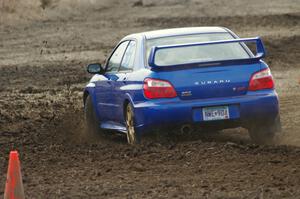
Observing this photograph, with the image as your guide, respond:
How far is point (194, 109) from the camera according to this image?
40.3ft

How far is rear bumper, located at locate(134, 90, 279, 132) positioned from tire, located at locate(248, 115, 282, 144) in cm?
36

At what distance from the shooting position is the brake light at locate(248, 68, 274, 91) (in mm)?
12469

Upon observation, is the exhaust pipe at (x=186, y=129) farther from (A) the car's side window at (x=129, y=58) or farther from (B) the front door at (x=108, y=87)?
(B) the front door at (x=108, y=87)

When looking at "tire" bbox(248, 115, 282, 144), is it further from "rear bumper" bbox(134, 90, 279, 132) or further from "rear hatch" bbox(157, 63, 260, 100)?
"rear hatch" bbox(157, 63, 260, 100)

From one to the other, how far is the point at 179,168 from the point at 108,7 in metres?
38.3

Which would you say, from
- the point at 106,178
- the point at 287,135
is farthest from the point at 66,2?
the point at 106,178

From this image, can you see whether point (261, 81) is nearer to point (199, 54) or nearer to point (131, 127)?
point (199, 54)

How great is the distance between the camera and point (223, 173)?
10258 millimetres

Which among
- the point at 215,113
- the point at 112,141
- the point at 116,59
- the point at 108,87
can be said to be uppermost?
the point at 116,59

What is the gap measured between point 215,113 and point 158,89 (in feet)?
2.33

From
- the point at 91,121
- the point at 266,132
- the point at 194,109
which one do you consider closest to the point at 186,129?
the point at 194,109

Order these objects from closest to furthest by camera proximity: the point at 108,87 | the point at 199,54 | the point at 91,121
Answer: the point at 199,54 < the point at 108,87 < the point at 91,121

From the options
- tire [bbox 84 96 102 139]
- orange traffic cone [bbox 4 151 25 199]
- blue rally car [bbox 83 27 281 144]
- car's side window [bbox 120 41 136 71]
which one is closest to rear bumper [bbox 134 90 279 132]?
blue rally car [bbox 83 27 281 144]

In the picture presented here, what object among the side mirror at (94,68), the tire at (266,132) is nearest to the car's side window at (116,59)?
the side mirror at (94,68)
